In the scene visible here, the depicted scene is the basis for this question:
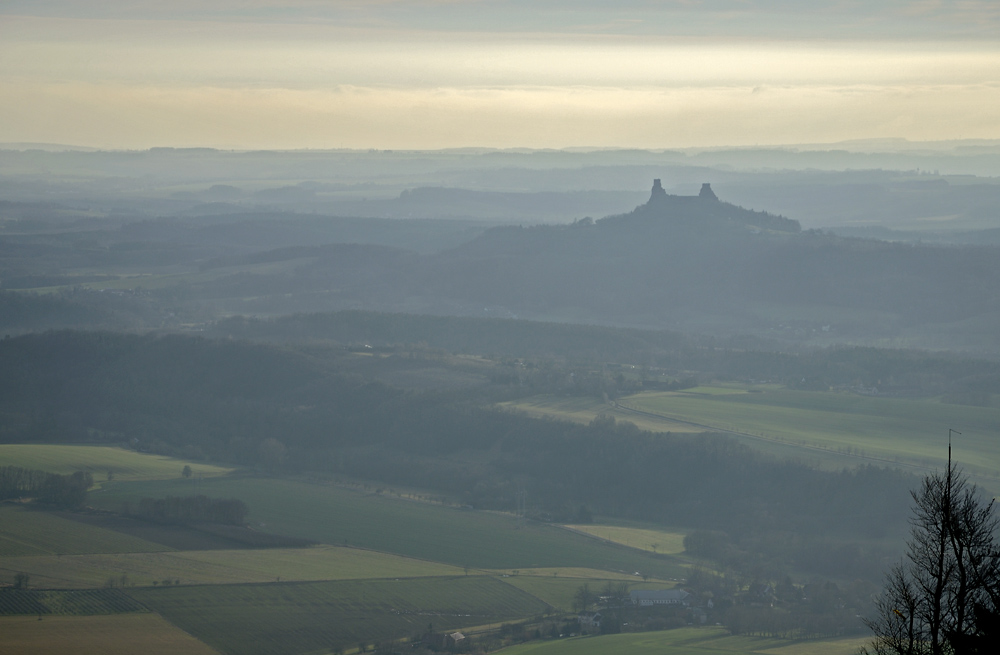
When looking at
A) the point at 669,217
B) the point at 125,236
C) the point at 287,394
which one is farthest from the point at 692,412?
the point at 125,236

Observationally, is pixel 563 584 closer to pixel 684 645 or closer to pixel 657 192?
pixel 684 645

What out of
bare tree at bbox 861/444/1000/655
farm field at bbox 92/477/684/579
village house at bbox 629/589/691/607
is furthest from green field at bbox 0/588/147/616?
bare tree at bbox 861/444/1000/655

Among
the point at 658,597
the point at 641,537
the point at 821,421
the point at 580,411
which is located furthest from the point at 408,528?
the point at 821,421

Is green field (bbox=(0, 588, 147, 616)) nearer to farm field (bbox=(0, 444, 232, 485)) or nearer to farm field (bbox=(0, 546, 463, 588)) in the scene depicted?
farm field (bbox=(0, 546, 463, 588))

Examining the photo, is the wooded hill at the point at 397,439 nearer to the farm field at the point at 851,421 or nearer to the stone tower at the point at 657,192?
the farm field at the point at 851,421

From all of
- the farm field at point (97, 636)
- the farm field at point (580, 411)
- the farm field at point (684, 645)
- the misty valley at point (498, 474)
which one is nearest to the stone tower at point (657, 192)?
the misty valley at point (498, 474)
